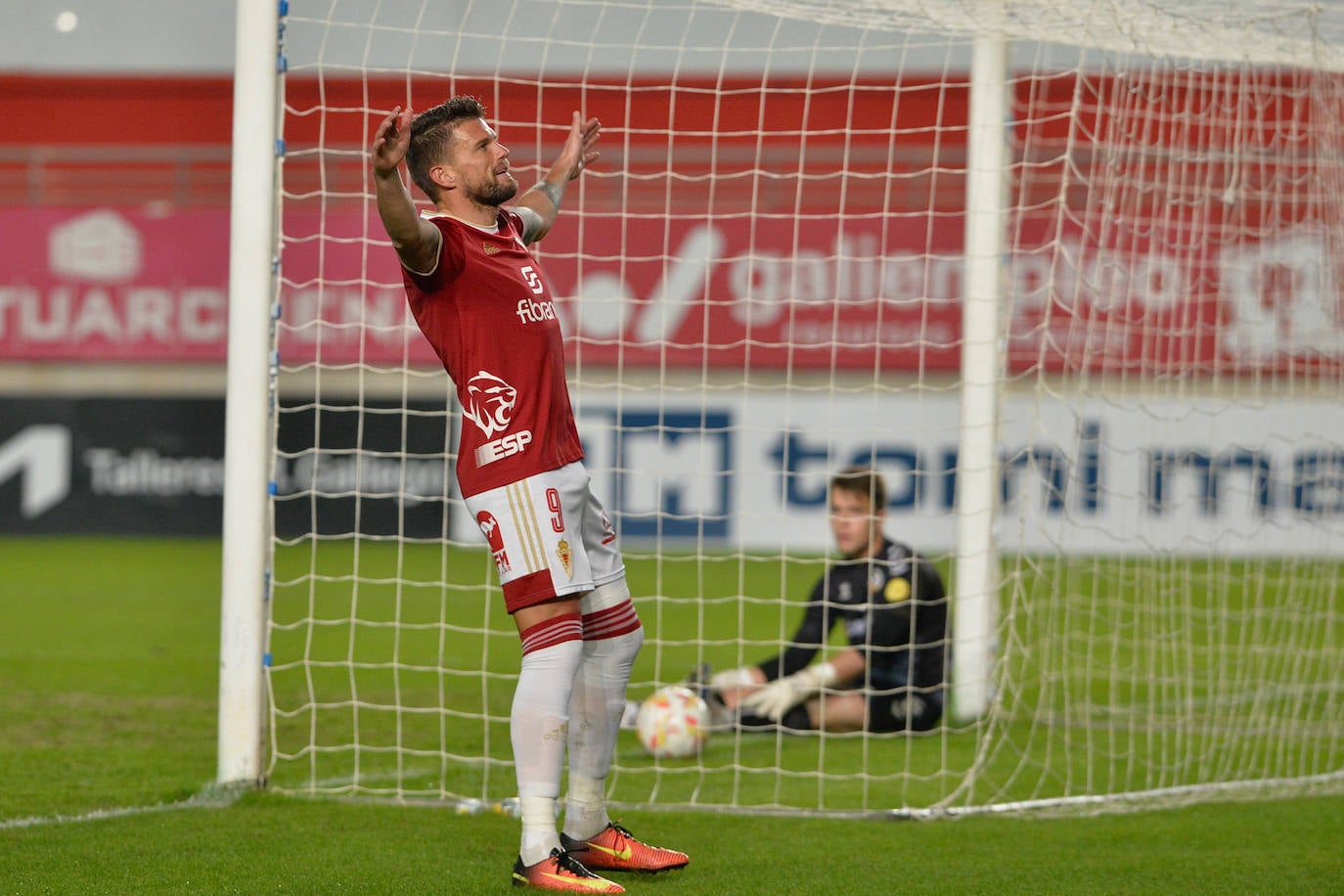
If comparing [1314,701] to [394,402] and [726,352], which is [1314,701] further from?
[394,402]

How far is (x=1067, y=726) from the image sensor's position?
542 centimetres

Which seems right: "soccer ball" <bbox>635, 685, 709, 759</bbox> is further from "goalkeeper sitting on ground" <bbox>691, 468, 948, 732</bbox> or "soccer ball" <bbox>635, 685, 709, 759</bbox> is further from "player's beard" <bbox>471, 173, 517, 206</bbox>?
"player's beard" <bbox>471, 173, 517, 206</bbox>

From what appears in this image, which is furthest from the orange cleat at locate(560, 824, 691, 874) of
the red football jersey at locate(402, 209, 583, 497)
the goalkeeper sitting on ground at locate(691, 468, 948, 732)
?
the goalkeeper sitting on ground at locate(691, 468, 948, 732)

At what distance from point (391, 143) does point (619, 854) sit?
168 cm

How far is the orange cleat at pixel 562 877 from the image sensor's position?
10.7ft

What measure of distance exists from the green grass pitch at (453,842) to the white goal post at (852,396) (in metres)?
0.24

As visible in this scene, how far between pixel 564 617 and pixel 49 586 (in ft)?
26.4

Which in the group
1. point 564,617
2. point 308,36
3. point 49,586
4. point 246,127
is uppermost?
point 308,36

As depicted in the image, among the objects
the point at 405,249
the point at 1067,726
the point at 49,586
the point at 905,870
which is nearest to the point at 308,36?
the point at 405,249

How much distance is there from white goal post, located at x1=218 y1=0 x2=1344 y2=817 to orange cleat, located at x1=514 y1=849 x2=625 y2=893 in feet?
3.81

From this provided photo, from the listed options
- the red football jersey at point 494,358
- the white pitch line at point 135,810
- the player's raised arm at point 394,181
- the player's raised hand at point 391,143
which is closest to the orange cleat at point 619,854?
the red football jersey at point 494,358

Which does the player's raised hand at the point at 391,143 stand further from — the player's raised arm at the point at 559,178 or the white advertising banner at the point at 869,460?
the white advertising banner at the point at 869,460

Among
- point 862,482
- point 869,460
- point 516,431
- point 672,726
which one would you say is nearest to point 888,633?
point 862,482

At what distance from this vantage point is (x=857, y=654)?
18.1 ft
